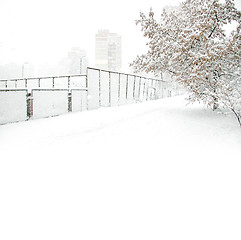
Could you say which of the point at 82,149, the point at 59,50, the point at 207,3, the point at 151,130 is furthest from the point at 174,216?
the point at 59,50

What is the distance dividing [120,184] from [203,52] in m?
5.18

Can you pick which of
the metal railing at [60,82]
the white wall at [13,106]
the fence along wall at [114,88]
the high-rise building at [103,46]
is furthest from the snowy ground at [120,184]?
the high-rise building at [103,46]

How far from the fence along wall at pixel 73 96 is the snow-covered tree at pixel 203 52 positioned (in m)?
3.85

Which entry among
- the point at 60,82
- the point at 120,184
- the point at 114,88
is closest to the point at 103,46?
the point at 60,82

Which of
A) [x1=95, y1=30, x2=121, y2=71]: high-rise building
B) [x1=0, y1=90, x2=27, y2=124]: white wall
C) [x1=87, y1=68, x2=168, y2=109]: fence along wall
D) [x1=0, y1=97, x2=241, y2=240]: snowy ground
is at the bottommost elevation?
[x1=0, y1=97, x2=241, y2=240]: snowy ground

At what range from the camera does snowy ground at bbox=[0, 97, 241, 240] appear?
2.85 m

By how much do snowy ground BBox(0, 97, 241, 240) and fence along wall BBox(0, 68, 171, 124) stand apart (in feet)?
6.37

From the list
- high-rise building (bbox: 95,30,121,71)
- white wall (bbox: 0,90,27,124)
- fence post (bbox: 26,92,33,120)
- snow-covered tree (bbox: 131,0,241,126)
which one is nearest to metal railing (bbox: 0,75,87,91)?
fence post (bbox: 26,92,33,120)

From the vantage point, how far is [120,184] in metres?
3.89

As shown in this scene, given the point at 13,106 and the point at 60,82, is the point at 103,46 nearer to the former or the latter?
the point at 60,82

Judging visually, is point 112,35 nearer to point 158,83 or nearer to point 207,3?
point 158,83

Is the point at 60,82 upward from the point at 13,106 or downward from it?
upward

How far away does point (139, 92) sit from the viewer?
737 inches

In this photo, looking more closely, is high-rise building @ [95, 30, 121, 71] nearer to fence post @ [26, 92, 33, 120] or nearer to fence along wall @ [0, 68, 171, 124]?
fence along wall @ [0, 68, 171, 124]
